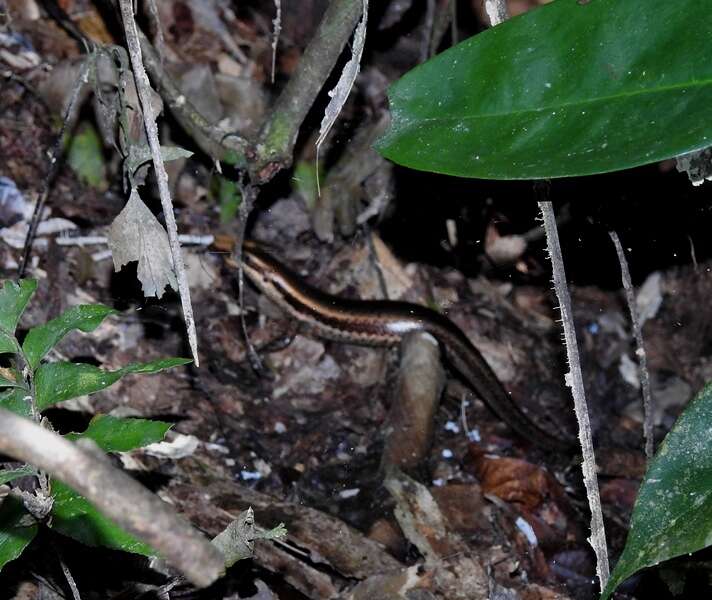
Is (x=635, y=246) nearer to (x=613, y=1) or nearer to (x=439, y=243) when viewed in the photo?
(x=439, y=243)

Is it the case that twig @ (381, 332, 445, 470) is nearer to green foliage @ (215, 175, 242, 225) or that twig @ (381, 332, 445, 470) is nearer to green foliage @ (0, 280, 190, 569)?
green foliage @ (215, 175, 242, 225)

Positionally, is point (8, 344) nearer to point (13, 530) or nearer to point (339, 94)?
point (13, 530)

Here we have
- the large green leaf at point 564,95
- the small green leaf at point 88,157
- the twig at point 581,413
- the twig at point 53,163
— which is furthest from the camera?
the small green leaf at point 88,157

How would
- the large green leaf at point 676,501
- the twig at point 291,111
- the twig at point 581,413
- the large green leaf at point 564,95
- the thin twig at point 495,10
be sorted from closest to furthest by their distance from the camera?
1. the large green leaf at point 676,501
2. the large green leaf at point 564,95
3. the twig at point 581,413
4. the thin twig at point 495,10
5. the twig at point 291,111

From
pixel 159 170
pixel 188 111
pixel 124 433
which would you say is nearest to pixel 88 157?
pixel 188 111

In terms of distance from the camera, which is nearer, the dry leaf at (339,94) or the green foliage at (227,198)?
the dry leaf at (339,94)

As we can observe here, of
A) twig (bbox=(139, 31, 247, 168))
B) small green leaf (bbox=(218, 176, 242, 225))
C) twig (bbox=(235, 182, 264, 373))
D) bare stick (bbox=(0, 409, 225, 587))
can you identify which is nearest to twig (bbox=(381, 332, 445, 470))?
twig (bbox=(235, 182, 264, 373))

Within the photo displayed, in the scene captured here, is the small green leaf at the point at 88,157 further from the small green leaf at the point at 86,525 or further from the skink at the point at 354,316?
the small green leaf at the point at 86,525

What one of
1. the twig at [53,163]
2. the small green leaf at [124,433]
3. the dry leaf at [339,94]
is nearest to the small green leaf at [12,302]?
the small green leaf at [124,433]
